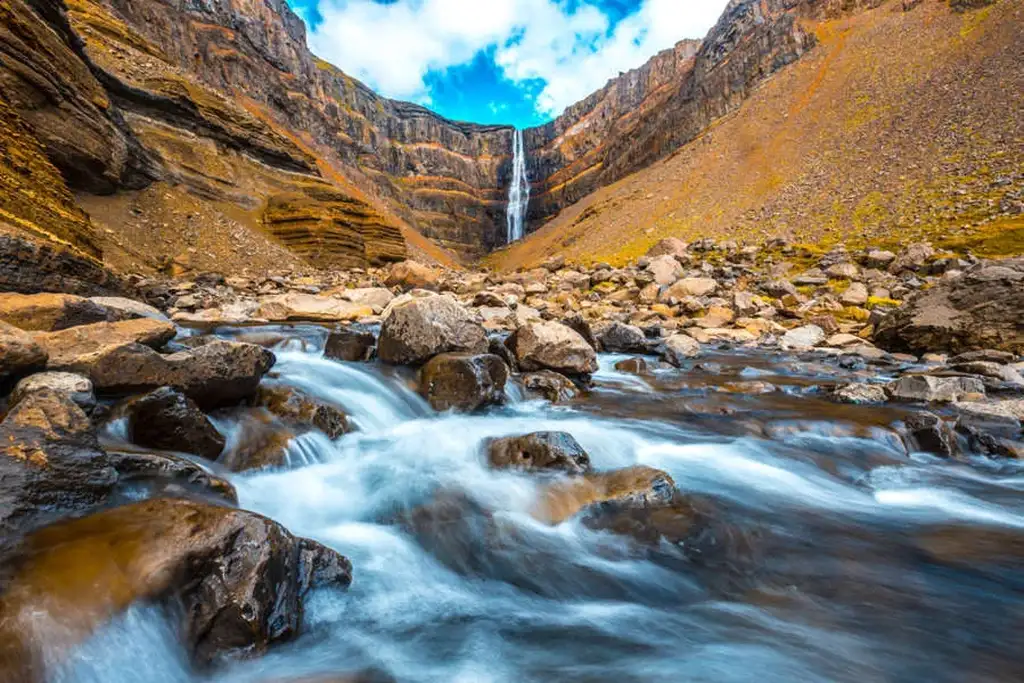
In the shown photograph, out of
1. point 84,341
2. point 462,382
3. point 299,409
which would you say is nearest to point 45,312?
point 84,341

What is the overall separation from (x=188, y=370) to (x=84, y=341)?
84 centimetres

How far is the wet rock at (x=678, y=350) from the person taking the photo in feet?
33.5

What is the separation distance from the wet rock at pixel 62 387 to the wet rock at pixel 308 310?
731 cm

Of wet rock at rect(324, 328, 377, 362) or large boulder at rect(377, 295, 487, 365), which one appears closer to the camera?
large boulder at rect(377, 295, 487, 365)

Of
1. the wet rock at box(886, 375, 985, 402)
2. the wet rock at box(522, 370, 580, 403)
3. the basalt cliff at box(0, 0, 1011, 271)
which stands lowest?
the wet rock at box(522, 370, 580, 403)

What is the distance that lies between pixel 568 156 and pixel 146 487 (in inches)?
3868

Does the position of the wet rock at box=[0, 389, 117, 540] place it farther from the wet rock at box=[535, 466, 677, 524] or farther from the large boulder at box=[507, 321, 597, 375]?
the large boulder at box=[507, 321, 597, 375]

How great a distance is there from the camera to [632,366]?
950 cm

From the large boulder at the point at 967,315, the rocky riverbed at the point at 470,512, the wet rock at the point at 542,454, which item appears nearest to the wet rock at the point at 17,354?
A: the rocky riverbed at the point at 470,512

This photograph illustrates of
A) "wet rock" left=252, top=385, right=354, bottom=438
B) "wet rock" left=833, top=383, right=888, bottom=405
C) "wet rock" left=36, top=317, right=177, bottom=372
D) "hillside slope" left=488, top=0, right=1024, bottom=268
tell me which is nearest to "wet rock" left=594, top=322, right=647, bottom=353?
"wet rock" left=833, top=383, right=888, bottom=405

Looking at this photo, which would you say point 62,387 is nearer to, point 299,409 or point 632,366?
point 299,409

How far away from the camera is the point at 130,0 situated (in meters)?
42.9

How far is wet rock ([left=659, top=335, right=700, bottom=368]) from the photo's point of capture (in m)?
10.2

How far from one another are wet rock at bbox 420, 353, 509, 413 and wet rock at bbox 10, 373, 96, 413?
3.74 metres
